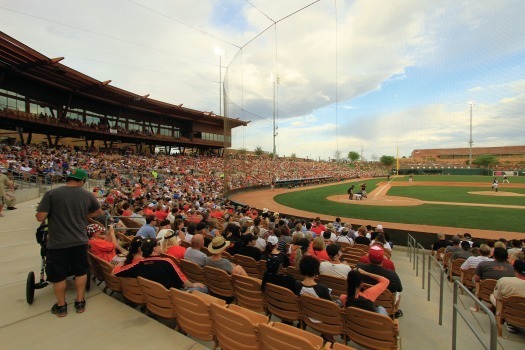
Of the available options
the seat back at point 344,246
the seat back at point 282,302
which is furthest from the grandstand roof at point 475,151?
the seat back at point 282,302

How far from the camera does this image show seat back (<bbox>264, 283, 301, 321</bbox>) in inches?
136

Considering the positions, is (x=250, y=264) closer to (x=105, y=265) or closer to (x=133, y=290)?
(x=133, y=290)

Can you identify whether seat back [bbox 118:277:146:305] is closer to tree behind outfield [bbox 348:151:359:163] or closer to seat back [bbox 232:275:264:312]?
seat back [bbox 232:275:264:312]

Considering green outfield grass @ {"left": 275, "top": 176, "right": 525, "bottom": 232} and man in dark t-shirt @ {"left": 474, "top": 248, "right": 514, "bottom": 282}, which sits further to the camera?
green outfield grass @ {"left": 275, "top": 176, "right": 525, "bottom": 232}

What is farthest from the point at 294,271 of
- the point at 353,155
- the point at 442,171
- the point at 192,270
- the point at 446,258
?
the point at 353,155

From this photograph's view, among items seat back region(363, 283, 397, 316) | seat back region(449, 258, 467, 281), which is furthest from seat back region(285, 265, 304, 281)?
seat back region(449, 258, 467, 281)

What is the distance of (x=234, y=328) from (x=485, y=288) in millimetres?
5100

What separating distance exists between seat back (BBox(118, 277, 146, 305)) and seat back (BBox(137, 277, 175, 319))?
0.49 ft

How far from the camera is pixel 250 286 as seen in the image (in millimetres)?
3785

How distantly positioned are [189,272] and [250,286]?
4.22ft

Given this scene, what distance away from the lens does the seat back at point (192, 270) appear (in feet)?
14.0

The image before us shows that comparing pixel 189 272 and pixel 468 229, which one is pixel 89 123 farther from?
pixel 468 229

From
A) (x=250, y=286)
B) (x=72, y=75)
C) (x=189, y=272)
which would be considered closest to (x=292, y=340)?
(x=250, y=286)

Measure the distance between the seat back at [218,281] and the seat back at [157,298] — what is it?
92 centimetres
